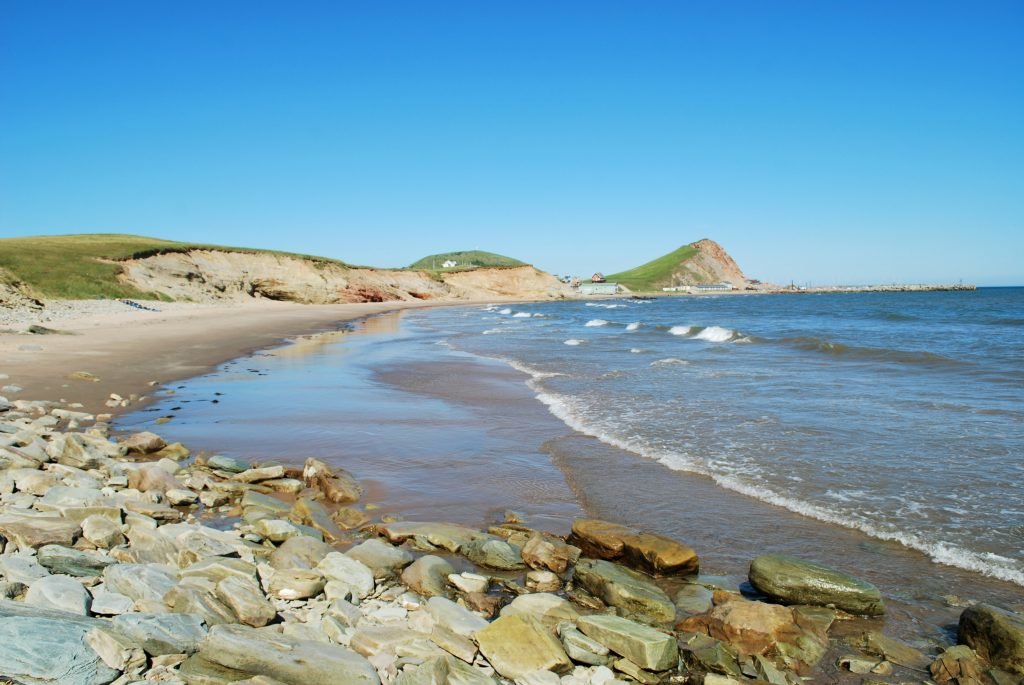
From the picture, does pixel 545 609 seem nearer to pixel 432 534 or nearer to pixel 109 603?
pixel 432 534

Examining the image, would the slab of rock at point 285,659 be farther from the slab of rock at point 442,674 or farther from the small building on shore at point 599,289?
the small building on shore at point 599,289

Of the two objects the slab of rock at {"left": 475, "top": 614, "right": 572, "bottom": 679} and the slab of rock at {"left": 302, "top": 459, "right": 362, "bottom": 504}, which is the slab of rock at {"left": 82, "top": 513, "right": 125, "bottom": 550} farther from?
the slab of rock at {"left": 475, "top": 614, "right": 572, "bottom": 679}

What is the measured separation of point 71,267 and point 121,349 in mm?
29718

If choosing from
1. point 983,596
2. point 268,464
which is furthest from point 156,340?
point 983,596

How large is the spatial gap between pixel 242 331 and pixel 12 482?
88.4 feet

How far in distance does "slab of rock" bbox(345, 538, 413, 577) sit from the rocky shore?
Answer: 17mm

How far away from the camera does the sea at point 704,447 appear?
6207 millimetres

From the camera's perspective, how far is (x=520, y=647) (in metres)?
4.00

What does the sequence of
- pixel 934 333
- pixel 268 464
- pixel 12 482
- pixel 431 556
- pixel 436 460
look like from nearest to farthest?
pixel 431 556, pixel 12 482, pixel 268 464, pixel 436 460, pixel 934 333

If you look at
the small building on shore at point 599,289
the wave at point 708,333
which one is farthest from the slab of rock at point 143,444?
the small building on shore at point 599,289

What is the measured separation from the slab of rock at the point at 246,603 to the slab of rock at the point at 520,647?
1400 millimetres

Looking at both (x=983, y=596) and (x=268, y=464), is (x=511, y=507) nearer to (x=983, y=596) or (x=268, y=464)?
(x=268, y=464)

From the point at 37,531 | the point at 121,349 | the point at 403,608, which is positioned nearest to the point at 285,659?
the point at 403,608

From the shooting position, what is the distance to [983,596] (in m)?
5.12
